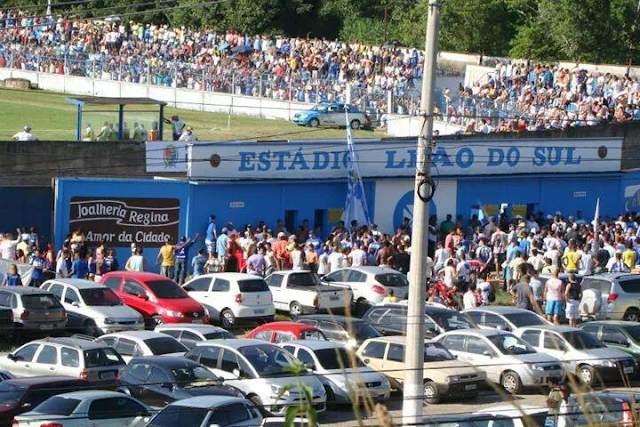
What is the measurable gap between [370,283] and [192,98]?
33.5 m

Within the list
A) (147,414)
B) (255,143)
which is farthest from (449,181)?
(147,414)

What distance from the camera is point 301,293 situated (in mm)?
31406

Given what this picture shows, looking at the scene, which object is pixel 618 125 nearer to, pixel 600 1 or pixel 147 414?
pixel 600 1

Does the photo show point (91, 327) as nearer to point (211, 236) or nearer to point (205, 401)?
point (211, 236)

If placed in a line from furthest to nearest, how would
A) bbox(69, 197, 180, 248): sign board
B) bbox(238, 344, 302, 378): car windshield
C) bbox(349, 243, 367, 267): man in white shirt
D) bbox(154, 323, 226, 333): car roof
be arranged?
1. bbox(69, 197, 180, 248): sign board
2. bbox(349, 243, 367, 267): man in white shirt
3. bbox(154, 323, 226, 333): car roof
4. bbox(238, 344, 302, 378): car windshield

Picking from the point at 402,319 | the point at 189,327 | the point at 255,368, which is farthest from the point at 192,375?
the point at 402,319

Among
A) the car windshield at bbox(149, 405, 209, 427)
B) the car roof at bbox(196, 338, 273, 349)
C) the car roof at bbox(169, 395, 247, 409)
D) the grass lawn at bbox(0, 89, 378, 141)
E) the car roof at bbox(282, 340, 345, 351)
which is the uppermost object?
the grass lawn at bbox(0, 89, 378, 141)

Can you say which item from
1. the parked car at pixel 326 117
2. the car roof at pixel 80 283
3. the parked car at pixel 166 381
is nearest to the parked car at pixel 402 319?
the car roof at pixel 80 283

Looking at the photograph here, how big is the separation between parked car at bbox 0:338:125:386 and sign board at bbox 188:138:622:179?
13.7 meters

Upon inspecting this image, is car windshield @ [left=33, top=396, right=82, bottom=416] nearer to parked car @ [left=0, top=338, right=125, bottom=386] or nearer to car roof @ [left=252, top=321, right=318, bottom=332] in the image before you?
parked car @ [left=0, top=338, right=125, bottom=386]

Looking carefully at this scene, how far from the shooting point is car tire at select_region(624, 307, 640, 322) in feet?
105

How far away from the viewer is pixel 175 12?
8875 cm

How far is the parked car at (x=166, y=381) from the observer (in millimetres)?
21328

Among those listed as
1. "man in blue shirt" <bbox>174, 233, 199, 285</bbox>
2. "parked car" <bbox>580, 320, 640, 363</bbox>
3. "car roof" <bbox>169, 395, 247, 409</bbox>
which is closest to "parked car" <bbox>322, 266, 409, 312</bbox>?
"man in blue shirt" <bbox>174, 233, 199, 285</bbox>
